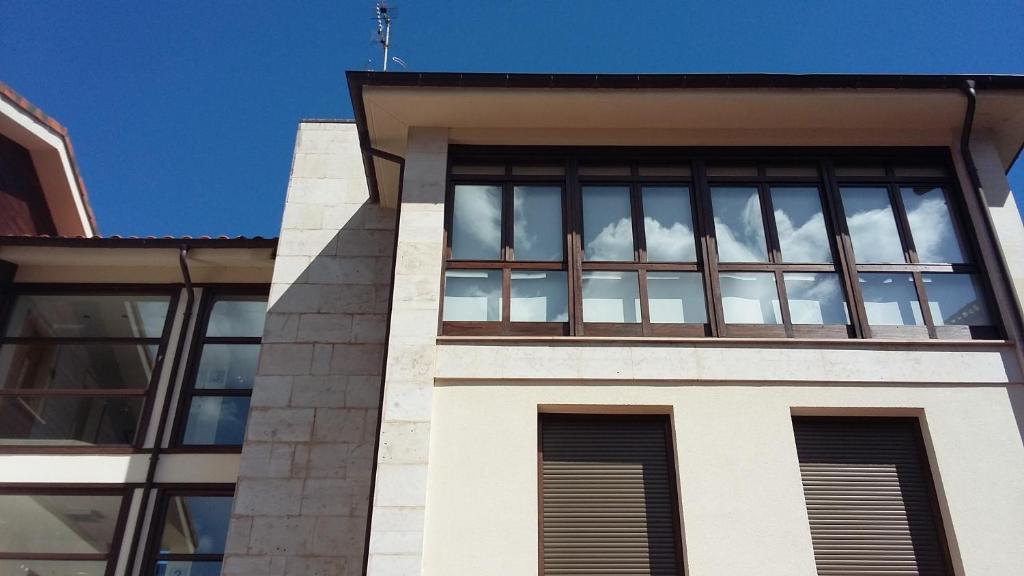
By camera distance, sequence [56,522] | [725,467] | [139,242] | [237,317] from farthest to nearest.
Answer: [237,317] < [139,242] < [56,522] < [725,467]

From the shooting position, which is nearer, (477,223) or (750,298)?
(750,298)

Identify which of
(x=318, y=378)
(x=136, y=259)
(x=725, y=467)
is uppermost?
(x=136, y=259)

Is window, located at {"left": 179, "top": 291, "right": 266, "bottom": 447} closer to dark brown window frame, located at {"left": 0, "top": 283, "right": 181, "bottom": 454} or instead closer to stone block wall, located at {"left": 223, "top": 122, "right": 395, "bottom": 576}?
dark brown window frame, located at {"left": 0, "top": 283, "right": 181, "bottom": 454}

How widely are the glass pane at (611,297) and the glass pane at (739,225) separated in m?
1.05

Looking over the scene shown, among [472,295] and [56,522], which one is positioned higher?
[472,295]

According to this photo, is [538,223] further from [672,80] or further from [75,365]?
[75,365]

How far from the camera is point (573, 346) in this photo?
7387 millimetres

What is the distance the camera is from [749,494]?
6.70 metres

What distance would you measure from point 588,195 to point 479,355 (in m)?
2.32

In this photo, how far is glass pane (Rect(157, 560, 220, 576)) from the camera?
28.2 feet

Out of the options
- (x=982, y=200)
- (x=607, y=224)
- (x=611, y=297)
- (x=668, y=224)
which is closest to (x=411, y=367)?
(x=611, y=297)

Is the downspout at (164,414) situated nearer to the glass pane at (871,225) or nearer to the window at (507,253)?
the window at (507,253)

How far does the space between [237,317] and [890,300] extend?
7826mm

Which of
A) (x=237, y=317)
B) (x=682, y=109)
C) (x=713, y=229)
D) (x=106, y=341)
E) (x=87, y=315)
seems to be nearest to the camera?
(x=713, y=229)
